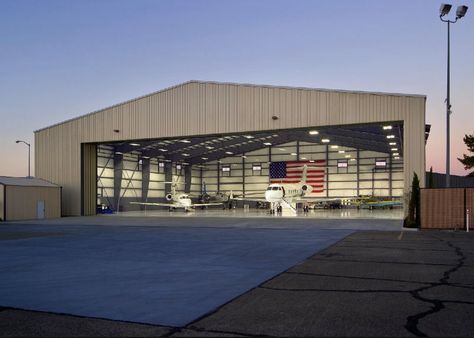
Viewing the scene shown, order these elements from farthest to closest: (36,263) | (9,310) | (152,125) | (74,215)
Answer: (74,215) < (152,125) < (36,263) < (9,310)

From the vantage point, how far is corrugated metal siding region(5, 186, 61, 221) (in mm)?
36156

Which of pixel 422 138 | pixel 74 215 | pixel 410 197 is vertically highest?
pixel 422 138

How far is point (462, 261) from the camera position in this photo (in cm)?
1219

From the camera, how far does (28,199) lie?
37.9m

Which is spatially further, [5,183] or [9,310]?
[5,183]

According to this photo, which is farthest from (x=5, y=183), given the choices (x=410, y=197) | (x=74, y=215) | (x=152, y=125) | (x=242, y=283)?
(x=242, y=283)

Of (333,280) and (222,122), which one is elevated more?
(222,122)

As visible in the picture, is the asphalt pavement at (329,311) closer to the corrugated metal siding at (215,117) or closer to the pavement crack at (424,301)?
the pavement crack at (424,301)

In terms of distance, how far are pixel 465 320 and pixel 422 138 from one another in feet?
80.7

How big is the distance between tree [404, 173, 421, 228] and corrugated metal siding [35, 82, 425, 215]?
2113mm

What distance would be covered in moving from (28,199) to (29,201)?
0.19 meters

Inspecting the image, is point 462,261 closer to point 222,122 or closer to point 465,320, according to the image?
point 465,320

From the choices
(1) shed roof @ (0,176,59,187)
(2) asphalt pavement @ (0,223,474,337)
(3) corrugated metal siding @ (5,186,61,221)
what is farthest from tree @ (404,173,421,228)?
(1) shed roof @ (0,176,59,187)

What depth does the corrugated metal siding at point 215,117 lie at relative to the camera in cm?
2964
